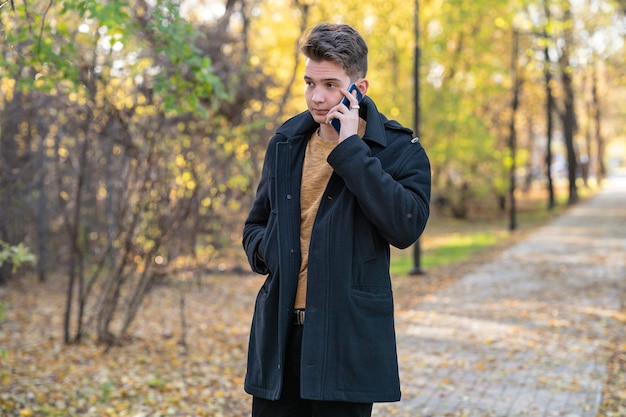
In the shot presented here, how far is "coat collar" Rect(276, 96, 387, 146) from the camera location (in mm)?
2742

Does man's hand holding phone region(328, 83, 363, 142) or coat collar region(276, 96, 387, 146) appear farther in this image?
coat collar region(276, 96, 387, 146)

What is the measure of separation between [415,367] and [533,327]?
2337mm

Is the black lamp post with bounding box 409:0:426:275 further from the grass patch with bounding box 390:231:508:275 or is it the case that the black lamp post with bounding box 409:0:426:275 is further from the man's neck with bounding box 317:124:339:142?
the man's neck with bounding box 317:124:339:142

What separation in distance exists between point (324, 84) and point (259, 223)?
63cm

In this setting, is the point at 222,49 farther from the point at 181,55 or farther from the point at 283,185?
the point at 283,185

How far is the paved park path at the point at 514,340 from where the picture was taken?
611cm

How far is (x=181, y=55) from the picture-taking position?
557 cm

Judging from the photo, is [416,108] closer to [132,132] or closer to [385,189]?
[132,132]

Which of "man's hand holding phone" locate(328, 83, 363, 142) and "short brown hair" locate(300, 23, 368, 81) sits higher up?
"short brown hair" locate(300, 23, 368, 81)

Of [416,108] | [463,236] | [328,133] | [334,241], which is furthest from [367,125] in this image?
[463,236]

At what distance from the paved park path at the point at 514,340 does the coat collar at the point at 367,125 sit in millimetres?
3481

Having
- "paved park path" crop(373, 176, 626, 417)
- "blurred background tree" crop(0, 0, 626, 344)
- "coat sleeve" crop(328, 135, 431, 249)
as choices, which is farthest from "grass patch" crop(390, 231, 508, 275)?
"coat sleeve" crop(328, 135, 431, 249)

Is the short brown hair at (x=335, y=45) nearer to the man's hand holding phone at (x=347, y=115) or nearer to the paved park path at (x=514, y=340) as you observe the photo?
the man's hand holding phone at (x=347, y=115)

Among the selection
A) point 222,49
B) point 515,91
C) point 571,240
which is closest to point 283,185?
point 222,49
